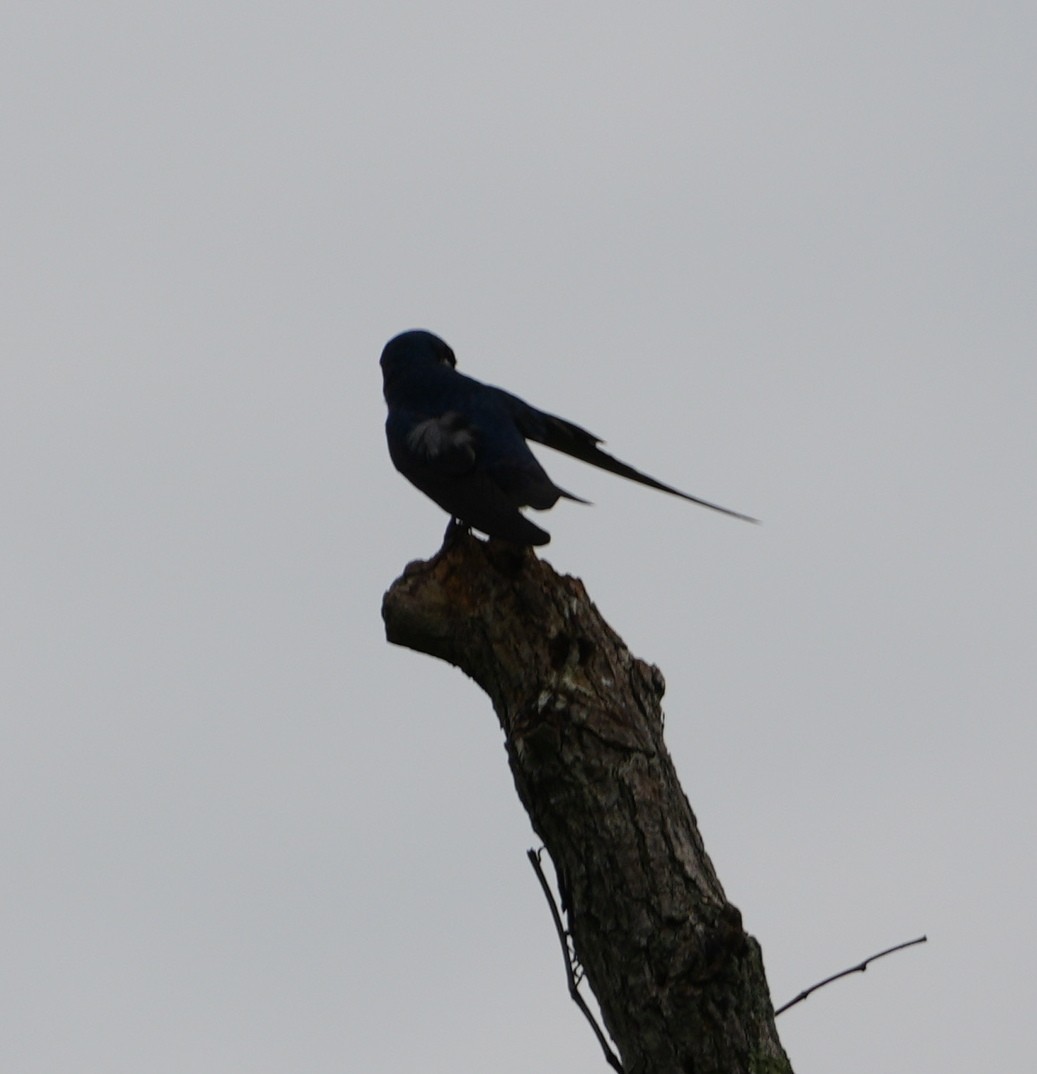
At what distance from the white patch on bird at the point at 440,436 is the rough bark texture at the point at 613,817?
5.11 ft

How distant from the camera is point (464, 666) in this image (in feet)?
14.0

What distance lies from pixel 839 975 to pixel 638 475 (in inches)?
122

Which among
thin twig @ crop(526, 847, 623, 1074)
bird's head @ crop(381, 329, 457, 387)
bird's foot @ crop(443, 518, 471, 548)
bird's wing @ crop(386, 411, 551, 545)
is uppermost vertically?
bird's head @ crop(381, 329, 457, 387)

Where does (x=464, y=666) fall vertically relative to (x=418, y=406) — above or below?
below

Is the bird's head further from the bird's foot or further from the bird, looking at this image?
the bird's foot

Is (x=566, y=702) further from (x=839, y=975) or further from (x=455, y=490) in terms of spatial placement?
(x=455, y=490)

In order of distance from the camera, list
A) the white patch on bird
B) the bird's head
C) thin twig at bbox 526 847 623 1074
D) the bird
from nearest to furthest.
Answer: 1. thin twig at bbox 526 847 623 1074
2. the bird
3. the white patch on bird
4. the bird's head

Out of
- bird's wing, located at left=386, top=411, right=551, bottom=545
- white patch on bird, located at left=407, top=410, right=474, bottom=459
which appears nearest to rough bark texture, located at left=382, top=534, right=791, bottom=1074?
bird's wing, located at left=386, top=411, right=551, bottom=545

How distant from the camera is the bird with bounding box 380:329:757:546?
5273 mm

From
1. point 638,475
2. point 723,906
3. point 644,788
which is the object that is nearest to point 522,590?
point 644,788

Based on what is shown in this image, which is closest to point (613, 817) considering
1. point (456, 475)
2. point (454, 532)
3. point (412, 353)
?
point (454, 532)

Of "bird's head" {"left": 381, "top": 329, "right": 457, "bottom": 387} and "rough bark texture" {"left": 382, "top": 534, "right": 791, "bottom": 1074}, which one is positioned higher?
"bird's head" {"left": 381, "top": 329, "right": 457, "bottom": 387}

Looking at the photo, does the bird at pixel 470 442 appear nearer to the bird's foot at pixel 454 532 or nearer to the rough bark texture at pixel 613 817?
the bird's foot at pixel 454 532

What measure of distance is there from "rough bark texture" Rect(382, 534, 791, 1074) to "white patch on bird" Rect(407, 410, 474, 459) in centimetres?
156
